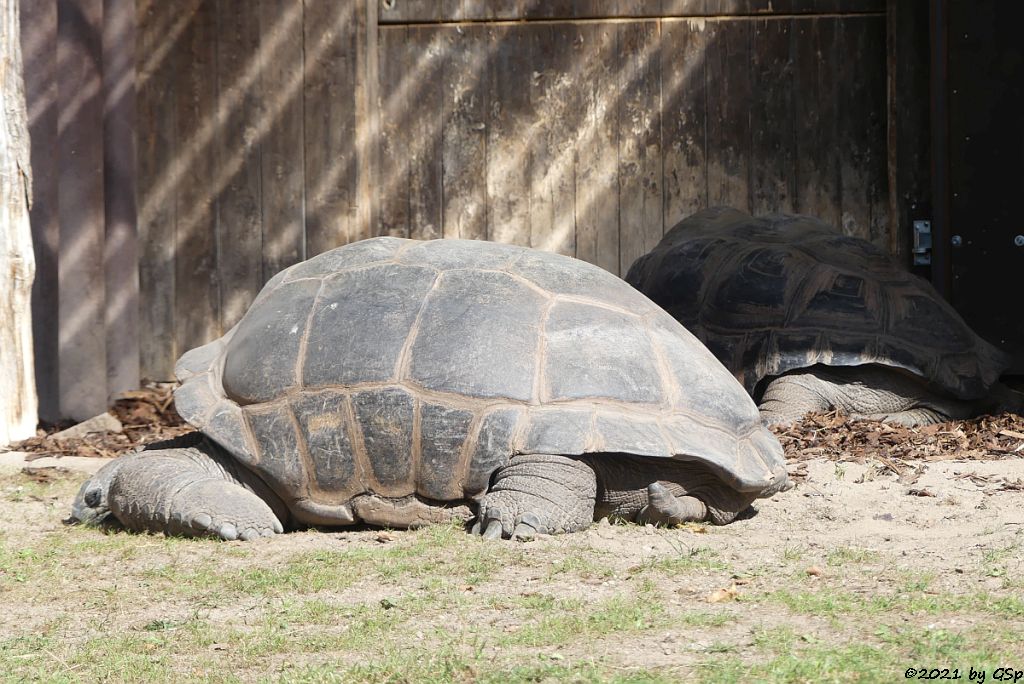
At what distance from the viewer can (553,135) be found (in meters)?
9.75

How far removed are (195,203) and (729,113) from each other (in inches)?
158

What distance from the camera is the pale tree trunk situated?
24.2 feet

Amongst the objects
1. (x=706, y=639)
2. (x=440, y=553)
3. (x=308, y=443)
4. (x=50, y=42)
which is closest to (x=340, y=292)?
(x=308, y=443)

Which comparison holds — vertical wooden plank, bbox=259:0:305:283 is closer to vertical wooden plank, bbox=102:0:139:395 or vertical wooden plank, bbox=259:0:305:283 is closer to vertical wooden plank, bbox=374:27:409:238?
vertical wooden plank, bbox=374:27:409:238

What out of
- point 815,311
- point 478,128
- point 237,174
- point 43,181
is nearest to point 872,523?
point 815,311

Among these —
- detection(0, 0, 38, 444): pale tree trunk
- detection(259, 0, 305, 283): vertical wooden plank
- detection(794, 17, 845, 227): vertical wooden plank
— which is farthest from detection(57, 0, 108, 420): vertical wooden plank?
detection(794, 17, 845, 227): vertical wooden plank

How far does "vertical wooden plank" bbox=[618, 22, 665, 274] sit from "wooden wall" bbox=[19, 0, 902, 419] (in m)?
0.01

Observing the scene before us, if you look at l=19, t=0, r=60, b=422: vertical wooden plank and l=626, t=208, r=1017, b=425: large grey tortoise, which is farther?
l=19, t=0, r=60, b=422: vertical wooden plank

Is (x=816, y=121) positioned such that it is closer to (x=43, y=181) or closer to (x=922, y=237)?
(x=922, y=237)

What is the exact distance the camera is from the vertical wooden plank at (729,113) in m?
9.60

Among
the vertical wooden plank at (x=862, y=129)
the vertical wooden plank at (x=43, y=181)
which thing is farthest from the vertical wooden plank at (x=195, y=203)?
the vertical wooden plank at (x=862, y=129)

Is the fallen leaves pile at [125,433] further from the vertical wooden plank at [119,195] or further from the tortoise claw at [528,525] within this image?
the tortoise claw at [528,525]

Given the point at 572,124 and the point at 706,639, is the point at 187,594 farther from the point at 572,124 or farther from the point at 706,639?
the point at 572,124

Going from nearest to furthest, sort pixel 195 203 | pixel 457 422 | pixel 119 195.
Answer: pixel 457 422 → pixel 119 195 → pixel 195 203
